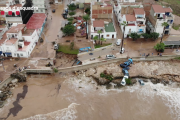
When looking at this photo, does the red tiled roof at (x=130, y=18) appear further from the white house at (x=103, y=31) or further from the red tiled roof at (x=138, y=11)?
the white house at (x=103, y=31)

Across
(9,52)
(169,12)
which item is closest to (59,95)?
(9,52)

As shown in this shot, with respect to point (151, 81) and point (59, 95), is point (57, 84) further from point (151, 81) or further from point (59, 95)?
A: point (151, 81)

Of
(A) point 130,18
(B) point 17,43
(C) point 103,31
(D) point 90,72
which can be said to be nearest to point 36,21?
(B) point 17,43

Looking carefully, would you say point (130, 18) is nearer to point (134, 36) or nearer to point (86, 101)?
point (134, 36)

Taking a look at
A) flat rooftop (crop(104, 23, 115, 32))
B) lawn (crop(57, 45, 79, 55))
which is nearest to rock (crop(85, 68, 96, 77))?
lawn (crop(57, 45, 79, 55))

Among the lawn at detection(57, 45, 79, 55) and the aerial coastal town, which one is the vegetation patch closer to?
the aerial coastal town

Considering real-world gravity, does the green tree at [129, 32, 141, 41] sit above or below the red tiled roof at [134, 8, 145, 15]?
below
